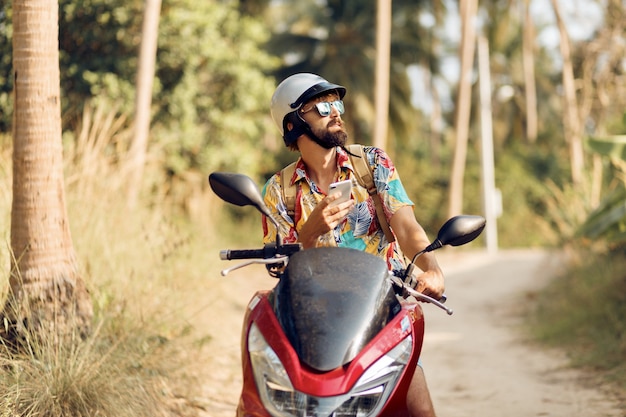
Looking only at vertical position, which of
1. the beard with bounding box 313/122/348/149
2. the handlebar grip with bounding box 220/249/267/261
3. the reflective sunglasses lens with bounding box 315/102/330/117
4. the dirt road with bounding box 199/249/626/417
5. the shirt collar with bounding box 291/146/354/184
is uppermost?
the reflective sunglasses lens with bounding box 315/102/330/117

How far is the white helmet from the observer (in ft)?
13.1

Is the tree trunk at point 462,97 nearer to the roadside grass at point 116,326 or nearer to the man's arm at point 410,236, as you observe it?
the roadside grass at point 116,326

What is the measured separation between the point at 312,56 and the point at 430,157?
1305 cm

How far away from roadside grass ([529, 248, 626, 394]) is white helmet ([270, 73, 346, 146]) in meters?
4.13

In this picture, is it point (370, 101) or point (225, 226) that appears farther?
point (370, 101)

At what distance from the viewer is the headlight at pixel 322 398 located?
2854mm

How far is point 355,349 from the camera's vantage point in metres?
2.91

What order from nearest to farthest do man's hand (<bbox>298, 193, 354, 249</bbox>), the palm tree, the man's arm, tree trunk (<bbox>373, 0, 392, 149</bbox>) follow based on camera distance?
man's hand (<bbox>298, 193, 354, 249</bbox>) < the man's arm < tree trunk (<bbox>373, 0, 392, 149</bbox>) < the palm tree

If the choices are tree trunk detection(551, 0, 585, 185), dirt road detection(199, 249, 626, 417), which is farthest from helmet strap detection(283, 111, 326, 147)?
tree trunk detection(551, 0, 585, 185)

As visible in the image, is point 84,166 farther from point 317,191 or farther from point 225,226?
point 225,226

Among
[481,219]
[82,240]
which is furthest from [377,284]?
[82,240]

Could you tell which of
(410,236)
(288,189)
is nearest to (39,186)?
(288,189)

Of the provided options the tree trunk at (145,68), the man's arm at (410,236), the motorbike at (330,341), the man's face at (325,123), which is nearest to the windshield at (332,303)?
the motorbike at (330,341)

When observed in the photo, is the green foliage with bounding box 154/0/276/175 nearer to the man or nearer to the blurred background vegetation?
the blurred background vegetation
